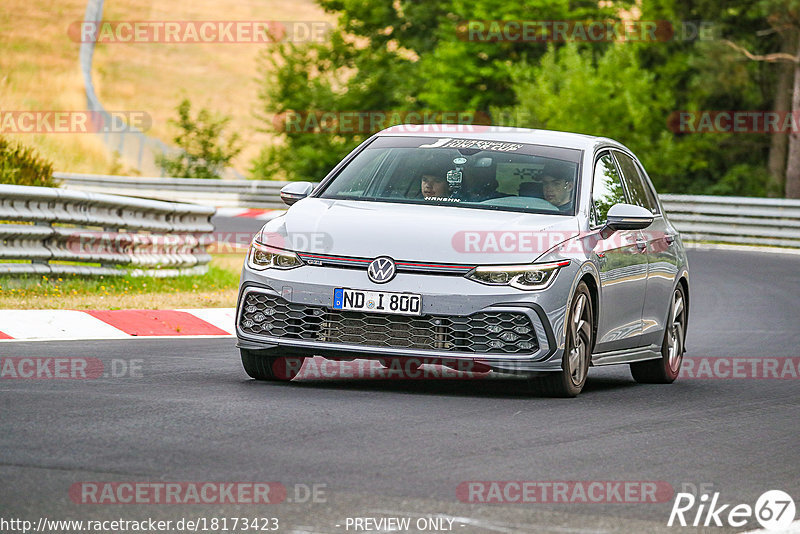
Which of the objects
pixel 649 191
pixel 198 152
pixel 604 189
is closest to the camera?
pixel 604 189

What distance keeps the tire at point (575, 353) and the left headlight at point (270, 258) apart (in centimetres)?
165

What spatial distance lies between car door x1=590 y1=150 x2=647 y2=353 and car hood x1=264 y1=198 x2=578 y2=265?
19.7 inches

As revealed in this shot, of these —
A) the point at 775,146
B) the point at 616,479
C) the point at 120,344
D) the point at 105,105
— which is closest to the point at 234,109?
the point at 105,105

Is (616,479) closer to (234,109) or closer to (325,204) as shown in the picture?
(325,204)

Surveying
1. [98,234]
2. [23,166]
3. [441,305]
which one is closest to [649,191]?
[441,305]

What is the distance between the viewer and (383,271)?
8.92 m

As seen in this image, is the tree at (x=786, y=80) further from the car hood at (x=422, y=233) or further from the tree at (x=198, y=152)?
the car hood at (x=422, y=233)

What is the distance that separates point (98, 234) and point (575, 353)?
7303mm

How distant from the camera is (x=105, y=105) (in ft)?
249

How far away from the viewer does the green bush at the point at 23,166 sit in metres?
19.0

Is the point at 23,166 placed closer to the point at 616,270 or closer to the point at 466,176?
the point at 466,176

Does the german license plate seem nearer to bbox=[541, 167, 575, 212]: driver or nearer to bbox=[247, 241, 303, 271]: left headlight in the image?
bbox=[247, 241, 303, 271]: left headlight

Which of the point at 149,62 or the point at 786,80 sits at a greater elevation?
the point at 149,62

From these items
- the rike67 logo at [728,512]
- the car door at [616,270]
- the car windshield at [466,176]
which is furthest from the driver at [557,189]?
the rike67 logo at [728,512]
